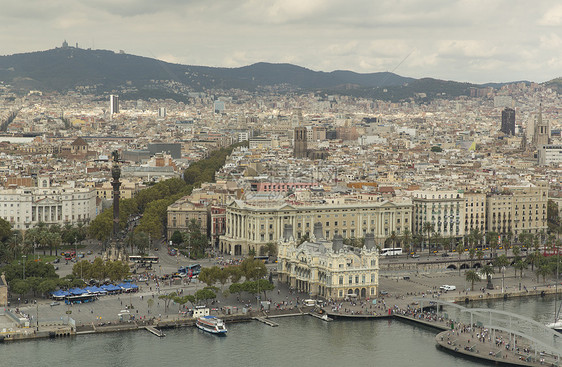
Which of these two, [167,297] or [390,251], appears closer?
[167,297]

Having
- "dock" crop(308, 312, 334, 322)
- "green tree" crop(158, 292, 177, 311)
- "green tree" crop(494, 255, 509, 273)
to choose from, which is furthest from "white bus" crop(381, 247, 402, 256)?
"green tree" crop(158, 292, 177, 311)

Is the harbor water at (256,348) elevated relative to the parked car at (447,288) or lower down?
lower down

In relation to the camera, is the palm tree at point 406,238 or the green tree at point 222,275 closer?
the green tree at point 222,275

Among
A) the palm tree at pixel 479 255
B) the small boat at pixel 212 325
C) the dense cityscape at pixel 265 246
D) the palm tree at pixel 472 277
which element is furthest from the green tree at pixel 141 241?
the palm tree at pixel 479 255

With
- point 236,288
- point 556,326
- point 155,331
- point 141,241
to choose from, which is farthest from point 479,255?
point 155,331

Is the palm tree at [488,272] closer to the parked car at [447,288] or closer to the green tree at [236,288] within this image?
the parked car at [447,288]

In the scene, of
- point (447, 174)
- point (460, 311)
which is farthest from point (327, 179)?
point (460, 311)

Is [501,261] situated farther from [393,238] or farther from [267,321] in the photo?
[267,321]
